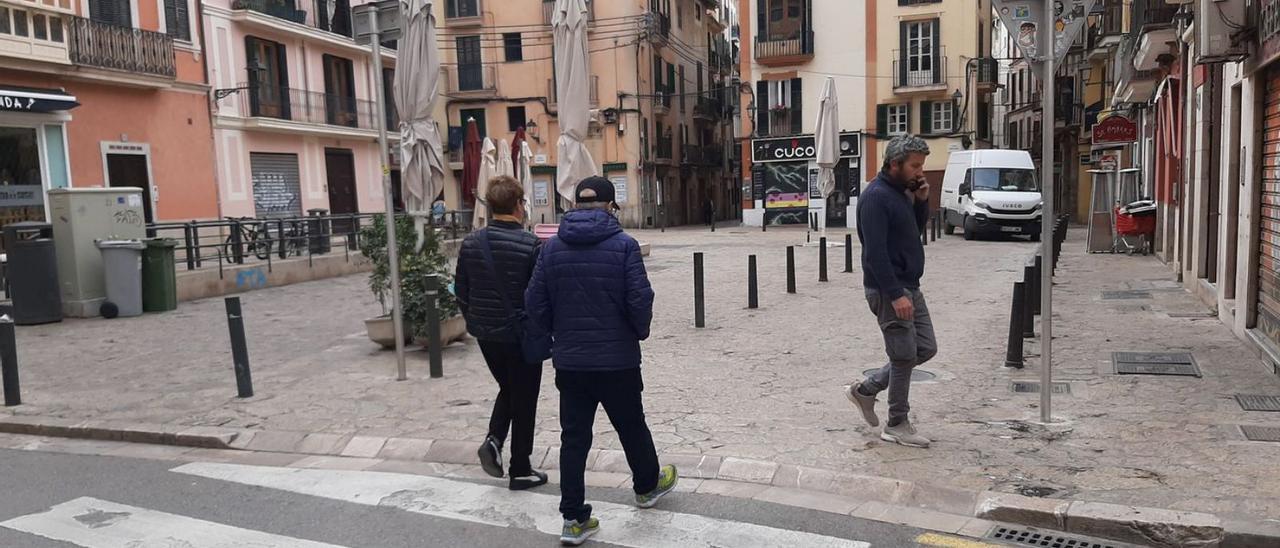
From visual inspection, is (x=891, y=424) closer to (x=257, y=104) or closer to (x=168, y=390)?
(x=168, y=390)

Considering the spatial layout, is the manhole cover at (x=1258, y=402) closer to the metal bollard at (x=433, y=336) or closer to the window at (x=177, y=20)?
the metal bollard at (x=433, y=336)

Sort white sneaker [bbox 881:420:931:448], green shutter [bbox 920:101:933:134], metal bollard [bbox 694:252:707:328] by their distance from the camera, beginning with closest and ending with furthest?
white sneaker [bbox 881:420:931:448] < metal bollard [bbox 694:252:707:328] < green shutter [bbox 920:101:933:134]

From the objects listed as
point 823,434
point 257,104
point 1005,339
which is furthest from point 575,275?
point 257,104

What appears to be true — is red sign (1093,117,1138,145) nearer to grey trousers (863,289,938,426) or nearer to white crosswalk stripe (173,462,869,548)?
grey trousers (863,289,938,426)

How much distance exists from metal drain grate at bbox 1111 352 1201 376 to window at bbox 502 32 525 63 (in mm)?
34478

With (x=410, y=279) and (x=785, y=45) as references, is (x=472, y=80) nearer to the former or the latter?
(x=785, y=45)

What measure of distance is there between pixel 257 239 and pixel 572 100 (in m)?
6.98

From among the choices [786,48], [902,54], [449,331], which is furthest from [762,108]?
[449,331]

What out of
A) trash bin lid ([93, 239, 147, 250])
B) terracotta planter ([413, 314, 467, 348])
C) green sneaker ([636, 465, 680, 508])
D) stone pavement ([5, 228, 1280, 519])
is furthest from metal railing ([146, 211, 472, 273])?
green sneaker ([636, 465, 680, 508])

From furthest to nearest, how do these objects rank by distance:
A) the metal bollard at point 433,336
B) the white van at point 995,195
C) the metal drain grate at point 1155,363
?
the white van at point 995,195 → the metal bollard at point 433,336 → the metal drain grate at point 1155,363

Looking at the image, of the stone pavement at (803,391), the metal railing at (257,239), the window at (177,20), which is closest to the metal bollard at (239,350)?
the stone pavement at (803,391)

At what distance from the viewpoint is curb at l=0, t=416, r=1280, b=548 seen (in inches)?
163

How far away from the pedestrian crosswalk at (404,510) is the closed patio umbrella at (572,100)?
8.23 meters

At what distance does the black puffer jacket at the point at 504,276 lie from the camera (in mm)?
4848
